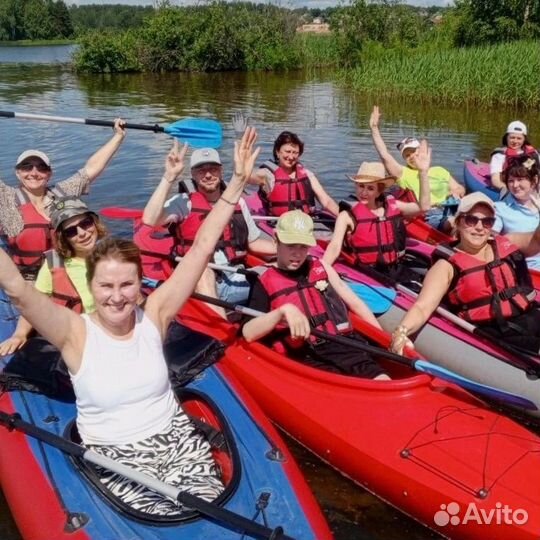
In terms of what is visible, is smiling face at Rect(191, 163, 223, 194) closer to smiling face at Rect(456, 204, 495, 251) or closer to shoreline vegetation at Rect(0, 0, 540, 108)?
smiling face at Rect(456, 204, 495, 251)

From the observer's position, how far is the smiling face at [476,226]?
3.60 m

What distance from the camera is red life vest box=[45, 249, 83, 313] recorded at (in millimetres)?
3463

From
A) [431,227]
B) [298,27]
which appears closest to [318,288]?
[431,227]

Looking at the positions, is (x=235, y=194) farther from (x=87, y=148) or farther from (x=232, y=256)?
(x=87, y=148)

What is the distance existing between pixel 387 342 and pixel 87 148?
31.7 feet

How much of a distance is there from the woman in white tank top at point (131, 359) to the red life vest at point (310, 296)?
43.0 inches

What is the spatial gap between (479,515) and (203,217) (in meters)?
2.86

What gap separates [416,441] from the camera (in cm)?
306

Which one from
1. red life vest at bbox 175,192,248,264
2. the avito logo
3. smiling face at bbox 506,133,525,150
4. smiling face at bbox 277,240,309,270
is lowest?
the avito logo

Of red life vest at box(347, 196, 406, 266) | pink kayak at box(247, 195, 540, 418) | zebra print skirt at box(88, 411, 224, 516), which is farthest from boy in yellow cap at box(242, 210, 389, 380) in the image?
red life vest at box(347, 196, 406, 266)

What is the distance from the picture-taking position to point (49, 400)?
128 inches

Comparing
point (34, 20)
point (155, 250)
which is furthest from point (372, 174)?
point (34, 20)

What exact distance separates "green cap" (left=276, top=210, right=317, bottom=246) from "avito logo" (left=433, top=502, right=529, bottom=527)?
145cm

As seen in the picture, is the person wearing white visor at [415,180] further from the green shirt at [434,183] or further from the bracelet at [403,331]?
the bracelet at [403,331]
